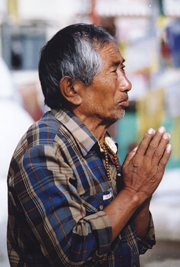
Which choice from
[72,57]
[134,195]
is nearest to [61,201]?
[134,195]

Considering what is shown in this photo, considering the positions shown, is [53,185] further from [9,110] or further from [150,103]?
[150,103]

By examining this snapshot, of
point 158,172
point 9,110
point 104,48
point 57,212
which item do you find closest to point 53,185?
point 57,212

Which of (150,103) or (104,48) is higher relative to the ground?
(104,48)

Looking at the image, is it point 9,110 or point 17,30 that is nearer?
point 9,110

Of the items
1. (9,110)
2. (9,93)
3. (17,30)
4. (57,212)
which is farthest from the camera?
(17,30)

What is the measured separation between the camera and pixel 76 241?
1.07m

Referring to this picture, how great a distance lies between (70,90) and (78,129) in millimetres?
151

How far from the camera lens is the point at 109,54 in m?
1.31

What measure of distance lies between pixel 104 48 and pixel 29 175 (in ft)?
1.81

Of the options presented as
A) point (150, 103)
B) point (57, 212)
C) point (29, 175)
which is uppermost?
point (29, 175)

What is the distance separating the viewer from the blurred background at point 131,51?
373 cm

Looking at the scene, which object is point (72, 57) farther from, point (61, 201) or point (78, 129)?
point (61, 201)

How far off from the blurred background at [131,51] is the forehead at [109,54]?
7.21 ft

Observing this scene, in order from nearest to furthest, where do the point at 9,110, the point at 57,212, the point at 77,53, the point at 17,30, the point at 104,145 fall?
the point at 57,212 < the point at 77,53 < the point at 104,145 < the point at 9,110 < the point at 17,30
